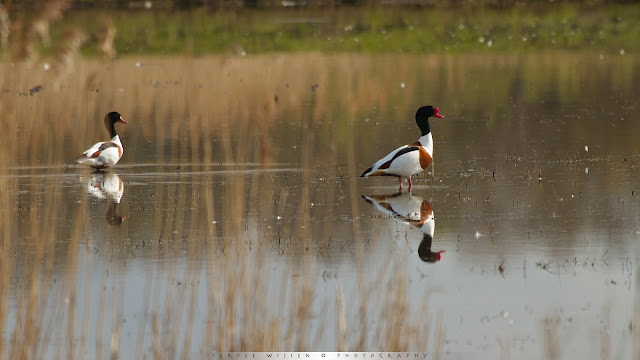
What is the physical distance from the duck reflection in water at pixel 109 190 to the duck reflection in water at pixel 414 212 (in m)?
2.76

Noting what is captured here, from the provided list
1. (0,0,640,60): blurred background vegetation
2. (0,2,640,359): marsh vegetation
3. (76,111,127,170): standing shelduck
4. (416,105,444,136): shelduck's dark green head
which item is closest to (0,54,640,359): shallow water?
(0,2,640,359): marsh vegetation

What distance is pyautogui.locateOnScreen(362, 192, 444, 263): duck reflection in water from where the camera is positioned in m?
9.29

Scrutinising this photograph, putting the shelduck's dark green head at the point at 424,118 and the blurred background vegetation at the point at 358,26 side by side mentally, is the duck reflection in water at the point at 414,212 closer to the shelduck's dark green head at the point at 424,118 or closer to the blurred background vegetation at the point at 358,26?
the shelduck's dark green head at the point at 424,118

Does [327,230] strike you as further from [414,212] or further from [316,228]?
[414,212]

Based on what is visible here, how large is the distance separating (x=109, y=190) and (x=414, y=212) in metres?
4.05

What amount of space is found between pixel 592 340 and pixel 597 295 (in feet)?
3.35

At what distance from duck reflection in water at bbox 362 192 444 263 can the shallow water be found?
0.05m

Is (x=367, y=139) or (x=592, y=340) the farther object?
(x=367, y=139)

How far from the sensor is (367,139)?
17.0 m

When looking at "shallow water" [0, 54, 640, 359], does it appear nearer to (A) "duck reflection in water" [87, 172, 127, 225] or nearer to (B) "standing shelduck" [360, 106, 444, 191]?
(A) "duck reflection in water" [87, 172, 127, 225]

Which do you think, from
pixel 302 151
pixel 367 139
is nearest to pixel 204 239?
pixel 302 151

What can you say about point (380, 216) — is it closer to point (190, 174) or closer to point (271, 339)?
point (190, 174)

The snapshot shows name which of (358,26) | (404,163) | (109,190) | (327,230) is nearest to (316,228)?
(327,230)

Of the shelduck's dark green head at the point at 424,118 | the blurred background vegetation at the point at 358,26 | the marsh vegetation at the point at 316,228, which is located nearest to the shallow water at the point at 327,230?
the marsh vegetation at the point at 316,228
